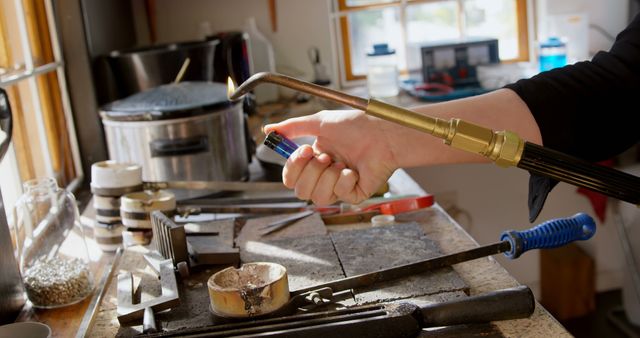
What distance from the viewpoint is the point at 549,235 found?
1.05 m

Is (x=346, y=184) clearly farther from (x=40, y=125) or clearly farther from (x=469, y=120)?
(x=40, y=125)

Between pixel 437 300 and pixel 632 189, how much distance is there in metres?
0.31

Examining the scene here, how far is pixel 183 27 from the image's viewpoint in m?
3.03

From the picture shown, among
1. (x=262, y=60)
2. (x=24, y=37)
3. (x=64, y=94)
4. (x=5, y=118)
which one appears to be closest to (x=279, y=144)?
(x=5, y=118)

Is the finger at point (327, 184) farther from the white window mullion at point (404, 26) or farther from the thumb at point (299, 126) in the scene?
the white window mullion at point (404, 26)

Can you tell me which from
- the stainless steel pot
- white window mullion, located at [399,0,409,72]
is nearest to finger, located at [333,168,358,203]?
the stainless steel pot

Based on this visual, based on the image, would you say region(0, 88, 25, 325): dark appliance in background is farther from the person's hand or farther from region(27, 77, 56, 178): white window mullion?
region(27, 77, 56, 178): white window mullion

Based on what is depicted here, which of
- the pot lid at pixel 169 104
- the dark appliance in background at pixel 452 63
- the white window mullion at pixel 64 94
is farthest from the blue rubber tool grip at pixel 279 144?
the dark appliance in background at pixel 452 63

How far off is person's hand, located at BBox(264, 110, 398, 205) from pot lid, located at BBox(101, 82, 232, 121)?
493 millimetres

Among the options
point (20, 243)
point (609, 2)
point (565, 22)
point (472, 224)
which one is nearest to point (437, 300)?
point (20, 243)

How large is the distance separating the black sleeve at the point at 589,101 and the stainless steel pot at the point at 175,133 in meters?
0.78

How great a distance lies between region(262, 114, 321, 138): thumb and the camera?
3.71 ft

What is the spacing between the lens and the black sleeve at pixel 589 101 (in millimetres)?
1047

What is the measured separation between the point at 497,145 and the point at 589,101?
404 millimetres
